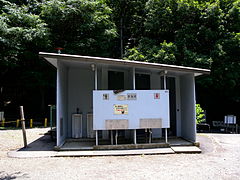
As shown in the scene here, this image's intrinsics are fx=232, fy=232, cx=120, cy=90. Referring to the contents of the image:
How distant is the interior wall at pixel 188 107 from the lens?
27.1ft

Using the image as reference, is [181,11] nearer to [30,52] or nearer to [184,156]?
[30,52]

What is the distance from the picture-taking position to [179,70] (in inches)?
311

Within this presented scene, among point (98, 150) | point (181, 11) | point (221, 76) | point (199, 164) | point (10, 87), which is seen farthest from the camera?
point (10, 87)

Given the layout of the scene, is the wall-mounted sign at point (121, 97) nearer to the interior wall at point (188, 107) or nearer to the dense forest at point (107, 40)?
the interior wall at point (188, 107)

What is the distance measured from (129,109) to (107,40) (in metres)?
10.6

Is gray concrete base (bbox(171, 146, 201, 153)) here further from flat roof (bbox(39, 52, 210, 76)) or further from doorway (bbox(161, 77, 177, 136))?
flat roof (bbox(39, 52, 210, 76))

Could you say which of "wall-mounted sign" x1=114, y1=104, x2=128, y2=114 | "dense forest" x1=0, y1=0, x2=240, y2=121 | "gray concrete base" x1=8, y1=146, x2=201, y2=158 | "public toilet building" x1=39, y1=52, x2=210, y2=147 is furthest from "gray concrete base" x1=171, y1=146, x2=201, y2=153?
"dense forest" x1=0, y1=0, x2=240, y2=121

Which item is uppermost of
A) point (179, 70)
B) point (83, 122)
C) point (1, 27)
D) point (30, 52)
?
point (1, 27)

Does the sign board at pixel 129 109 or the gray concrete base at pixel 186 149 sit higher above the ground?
the sign board at pixel 129 109

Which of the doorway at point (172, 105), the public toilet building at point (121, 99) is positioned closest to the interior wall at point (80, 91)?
the public toilet building at point (121, 99)

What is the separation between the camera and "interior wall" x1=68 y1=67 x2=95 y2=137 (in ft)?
31.7

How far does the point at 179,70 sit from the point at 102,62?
8.65 feet

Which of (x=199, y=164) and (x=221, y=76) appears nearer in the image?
(x=199, y=164)

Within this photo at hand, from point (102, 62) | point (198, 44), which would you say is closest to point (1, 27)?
point (102, 62)
